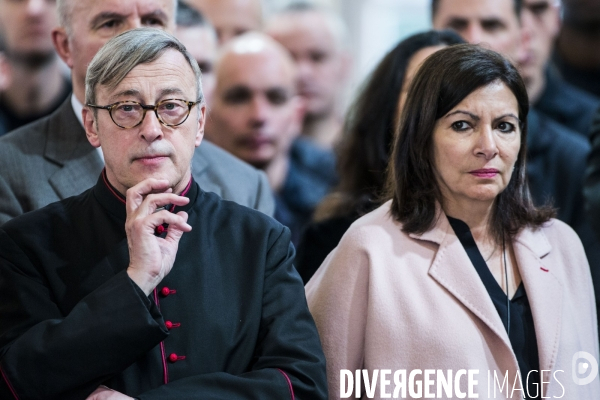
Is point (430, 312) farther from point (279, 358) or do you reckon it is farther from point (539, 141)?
point (539, 141)

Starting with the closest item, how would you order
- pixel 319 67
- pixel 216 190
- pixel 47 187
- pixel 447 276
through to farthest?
pixel 447 276 → pixel 47 187 → pixel 216 190 → pixel 319 67

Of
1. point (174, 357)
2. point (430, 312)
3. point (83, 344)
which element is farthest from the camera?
point (430, 312)

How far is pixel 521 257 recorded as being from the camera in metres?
3.01

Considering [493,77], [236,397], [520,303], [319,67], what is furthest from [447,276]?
[319,67]

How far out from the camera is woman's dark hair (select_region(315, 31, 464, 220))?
3879 millimetres

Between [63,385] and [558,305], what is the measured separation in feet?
4.83

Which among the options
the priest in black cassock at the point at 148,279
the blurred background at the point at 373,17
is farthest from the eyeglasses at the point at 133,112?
the blurred background at the point at 373,17

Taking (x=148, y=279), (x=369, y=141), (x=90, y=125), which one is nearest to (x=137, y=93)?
(x=90, y=125)

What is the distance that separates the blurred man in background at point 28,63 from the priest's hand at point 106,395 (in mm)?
2852

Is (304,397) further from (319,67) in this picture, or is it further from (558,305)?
(319,67)

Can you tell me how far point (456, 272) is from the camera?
2.90 metres

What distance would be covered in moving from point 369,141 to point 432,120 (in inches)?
40.6

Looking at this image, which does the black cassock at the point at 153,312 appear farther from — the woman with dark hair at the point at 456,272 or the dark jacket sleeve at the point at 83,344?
the woman with dark hair at the point at 456,272

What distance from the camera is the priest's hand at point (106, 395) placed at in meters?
2.42
